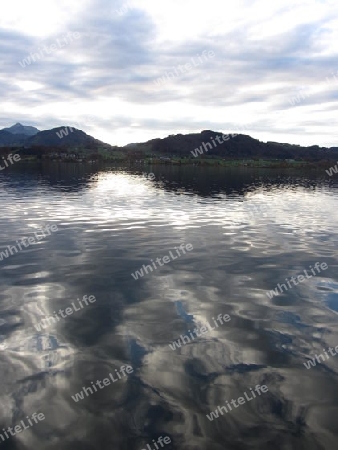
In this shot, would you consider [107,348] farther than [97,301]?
No

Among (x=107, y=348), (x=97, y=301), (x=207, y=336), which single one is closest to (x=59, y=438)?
(x=107, y=348)

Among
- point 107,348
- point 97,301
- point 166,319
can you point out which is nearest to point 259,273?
point 166,319

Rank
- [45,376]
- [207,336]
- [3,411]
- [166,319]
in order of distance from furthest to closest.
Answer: [166,319]
[207,336]
[45,376]
[3,411]

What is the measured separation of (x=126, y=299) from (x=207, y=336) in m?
5.12

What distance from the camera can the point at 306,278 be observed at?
20.3m

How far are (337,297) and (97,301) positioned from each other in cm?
1290

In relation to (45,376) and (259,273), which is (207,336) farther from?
(259,273)

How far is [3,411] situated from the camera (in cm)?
905

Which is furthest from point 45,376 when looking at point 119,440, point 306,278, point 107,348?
point 306,278

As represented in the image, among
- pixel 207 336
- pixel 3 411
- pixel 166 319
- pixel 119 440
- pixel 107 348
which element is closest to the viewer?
pixel 119 440

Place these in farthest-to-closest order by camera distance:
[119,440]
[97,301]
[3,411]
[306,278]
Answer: [306,278] < [97,301] < [3,411] < [119,440]

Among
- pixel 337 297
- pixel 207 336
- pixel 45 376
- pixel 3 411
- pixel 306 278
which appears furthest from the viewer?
pixel 306 278

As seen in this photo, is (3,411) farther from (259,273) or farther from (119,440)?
(259,273)

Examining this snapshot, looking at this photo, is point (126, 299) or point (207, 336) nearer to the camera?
point (207, 336)
